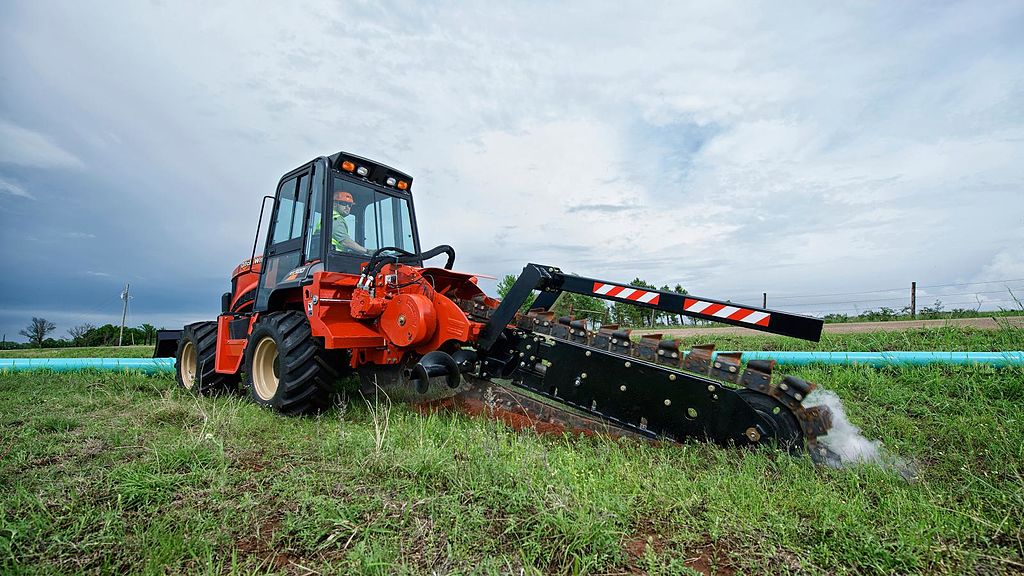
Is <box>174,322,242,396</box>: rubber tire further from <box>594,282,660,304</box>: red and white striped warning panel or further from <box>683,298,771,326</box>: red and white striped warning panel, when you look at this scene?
<box>683,298,771,326</box>: red and white striped warning panel

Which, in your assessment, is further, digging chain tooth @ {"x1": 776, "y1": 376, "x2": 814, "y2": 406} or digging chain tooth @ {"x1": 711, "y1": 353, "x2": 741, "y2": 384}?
digging chain tooth @ {"x1": 711, "y1": 353, "x2": 741, "y2": 384}

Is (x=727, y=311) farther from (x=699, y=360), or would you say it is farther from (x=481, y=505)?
(x=481, y=505)

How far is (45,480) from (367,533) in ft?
6.02

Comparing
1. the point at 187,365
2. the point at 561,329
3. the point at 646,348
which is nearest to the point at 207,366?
the point at 187,365

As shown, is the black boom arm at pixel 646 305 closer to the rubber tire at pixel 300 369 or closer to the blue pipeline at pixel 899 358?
the rubber tire at pixel 300 369

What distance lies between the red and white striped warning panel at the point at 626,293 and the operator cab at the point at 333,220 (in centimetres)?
262

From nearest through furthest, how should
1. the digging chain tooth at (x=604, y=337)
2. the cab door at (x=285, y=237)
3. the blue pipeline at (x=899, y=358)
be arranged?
the digging chain tooth at (x=604, y=337)
the blue pipeline at (x=899, y=358)
the cab door at (x=285, y=237)

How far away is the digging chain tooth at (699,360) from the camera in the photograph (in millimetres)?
3486

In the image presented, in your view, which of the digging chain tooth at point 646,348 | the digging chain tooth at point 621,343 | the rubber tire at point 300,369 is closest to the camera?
the digging chain tooth at point 646,348

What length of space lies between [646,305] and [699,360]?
547mm

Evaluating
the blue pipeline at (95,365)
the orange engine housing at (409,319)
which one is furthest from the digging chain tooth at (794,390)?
the blue pipeline at (95,365)

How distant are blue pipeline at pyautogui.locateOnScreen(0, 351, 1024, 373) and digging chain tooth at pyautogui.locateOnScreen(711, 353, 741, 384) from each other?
2382mm

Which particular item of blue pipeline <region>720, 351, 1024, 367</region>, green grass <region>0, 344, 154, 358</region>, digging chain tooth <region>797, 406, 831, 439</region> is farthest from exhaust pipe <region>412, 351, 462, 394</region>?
green grass <region>0, 344, 154, 358</region>

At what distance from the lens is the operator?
5473mm
